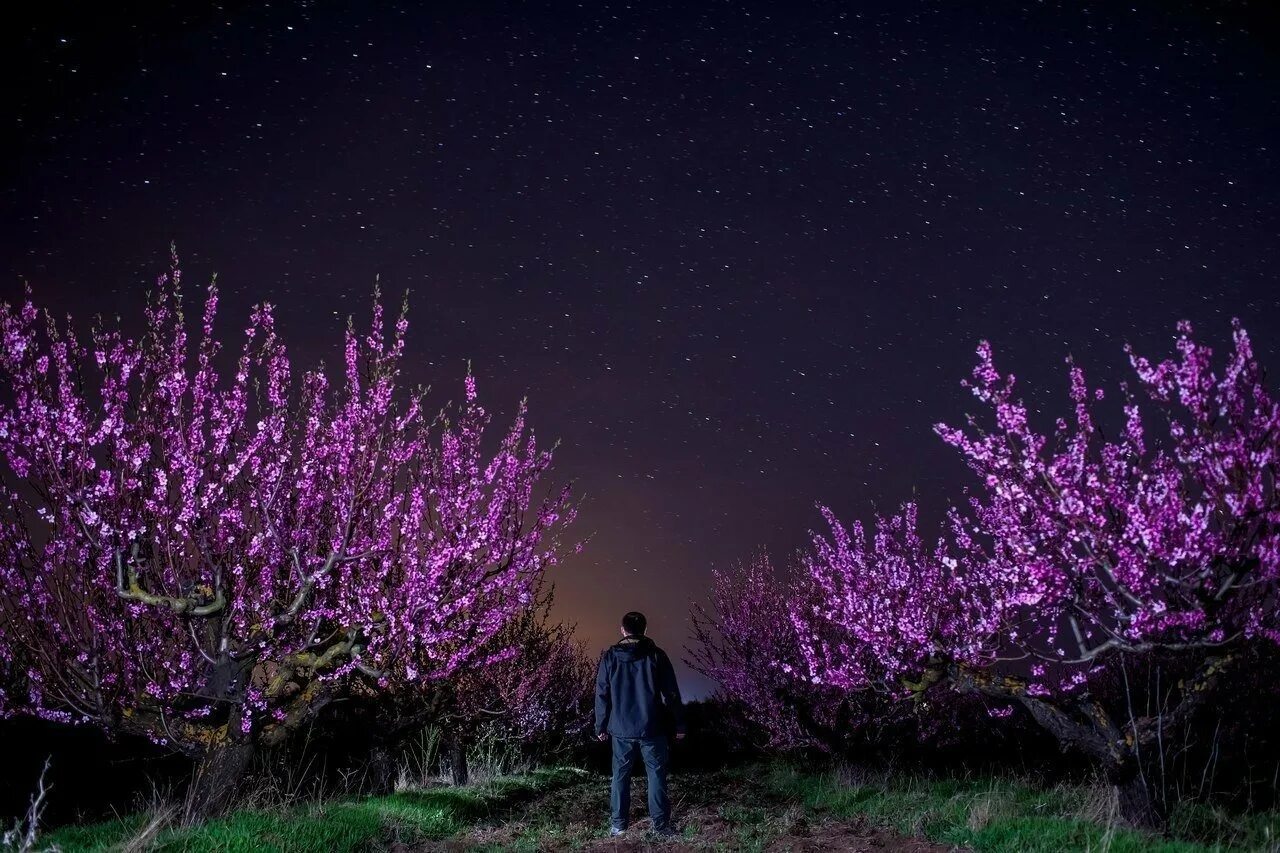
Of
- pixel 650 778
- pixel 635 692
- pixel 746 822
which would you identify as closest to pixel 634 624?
pixel 635 692

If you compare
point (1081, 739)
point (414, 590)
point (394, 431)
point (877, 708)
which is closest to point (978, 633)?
point (1081, 739)

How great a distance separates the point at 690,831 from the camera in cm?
906

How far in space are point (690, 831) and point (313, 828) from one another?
3999 millimetres

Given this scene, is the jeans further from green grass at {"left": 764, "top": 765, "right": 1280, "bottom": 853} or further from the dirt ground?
green grass at {"left": 764, "top": 765, "right": 1280, "bottom": 853}

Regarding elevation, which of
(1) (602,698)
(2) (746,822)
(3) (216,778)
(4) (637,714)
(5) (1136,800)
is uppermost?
(1) (602,698)

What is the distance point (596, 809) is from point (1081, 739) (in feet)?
21.7

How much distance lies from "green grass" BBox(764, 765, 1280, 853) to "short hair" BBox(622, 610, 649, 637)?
11.6 ft

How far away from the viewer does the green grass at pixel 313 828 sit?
6.76 meters

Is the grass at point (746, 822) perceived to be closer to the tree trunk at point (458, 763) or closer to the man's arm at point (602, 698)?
the man's arm at point (602, 698)

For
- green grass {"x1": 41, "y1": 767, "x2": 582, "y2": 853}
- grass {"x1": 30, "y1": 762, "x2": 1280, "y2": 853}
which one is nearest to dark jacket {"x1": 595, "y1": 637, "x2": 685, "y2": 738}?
grass {"x1": 30, "y1": 762, "x2": 1280, "y2": 853}

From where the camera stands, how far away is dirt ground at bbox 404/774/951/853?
8242mm

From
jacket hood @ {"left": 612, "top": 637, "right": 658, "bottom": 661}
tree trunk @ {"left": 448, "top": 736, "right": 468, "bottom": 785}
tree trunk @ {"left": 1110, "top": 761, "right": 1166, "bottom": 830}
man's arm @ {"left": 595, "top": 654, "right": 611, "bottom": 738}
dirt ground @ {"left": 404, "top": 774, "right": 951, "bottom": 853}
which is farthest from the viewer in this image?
tree trunk @ {"left": 448, "top": 736, "right": 468, "bottom": 785}

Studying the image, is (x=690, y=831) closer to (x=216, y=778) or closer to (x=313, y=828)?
(x=313, y=828)

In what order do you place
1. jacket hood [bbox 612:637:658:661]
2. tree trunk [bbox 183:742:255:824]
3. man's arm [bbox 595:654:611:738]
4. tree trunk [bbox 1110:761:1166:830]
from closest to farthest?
tree trunk [bbox 1110:761:1166:830]
tree trunk [bbox 183:742:255:824]
man's arm [bbox 595:654:611:738]
jacket hood [bbox 612:637:658:661]
